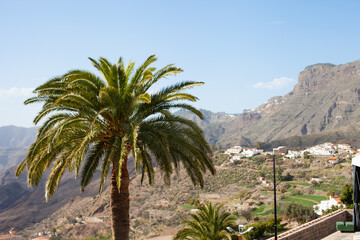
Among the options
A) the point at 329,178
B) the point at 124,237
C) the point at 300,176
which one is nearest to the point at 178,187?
the point at 300,176

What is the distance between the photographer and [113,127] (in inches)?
377

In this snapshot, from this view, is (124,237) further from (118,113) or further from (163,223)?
(163,223)

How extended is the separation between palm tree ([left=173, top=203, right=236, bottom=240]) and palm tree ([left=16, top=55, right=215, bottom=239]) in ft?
23.1

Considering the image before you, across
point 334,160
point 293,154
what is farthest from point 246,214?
point 293,154

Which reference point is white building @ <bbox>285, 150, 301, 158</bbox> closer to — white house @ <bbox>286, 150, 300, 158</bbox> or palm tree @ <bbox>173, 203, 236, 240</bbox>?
white house @ <bbox>286, 150, 300, 158</bbox>

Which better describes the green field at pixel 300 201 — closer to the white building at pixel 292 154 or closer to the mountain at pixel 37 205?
the white building at pixel 292 154

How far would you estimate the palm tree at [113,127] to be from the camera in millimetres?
8984

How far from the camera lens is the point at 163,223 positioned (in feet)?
205

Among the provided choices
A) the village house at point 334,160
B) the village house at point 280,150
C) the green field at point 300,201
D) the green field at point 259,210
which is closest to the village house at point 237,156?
the village house at point 280,150

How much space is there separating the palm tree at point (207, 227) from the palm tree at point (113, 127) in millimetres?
7051

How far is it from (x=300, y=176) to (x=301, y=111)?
4296 inches

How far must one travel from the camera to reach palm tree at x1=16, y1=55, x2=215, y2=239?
8.98 meters

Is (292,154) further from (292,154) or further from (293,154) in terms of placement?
(293,154)

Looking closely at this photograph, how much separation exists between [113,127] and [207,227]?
9.05 m
